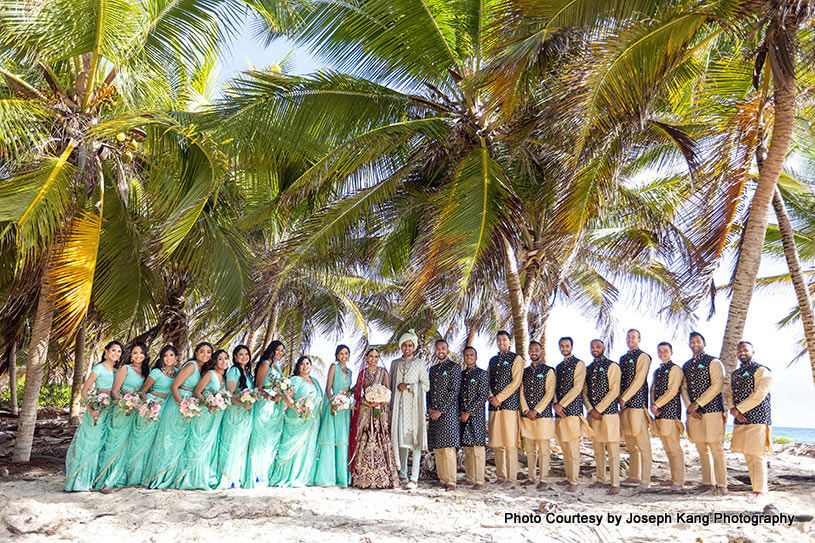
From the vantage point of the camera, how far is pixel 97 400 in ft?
24.6

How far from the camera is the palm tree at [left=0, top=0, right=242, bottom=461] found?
802 centimetres

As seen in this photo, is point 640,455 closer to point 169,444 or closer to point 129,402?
point 169,444

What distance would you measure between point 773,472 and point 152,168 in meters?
9.28

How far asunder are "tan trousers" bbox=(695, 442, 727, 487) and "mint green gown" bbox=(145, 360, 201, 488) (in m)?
5.68

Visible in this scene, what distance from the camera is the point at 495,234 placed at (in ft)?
30.0

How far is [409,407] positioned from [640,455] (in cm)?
278

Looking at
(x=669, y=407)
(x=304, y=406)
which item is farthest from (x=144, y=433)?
(x=669, y=407)

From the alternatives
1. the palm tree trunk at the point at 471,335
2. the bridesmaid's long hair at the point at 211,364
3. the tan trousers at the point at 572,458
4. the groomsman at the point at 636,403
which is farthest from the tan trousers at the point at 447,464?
the palm tree trunk at the point at 471,335

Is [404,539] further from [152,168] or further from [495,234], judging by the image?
[152,168]

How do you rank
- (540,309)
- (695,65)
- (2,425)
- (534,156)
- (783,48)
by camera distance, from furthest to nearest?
(2,425), (540,309), (534,156), (695,65), (783,48)

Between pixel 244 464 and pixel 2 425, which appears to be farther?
pixel 2 425

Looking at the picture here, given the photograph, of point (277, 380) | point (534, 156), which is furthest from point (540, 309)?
point (277, 380)

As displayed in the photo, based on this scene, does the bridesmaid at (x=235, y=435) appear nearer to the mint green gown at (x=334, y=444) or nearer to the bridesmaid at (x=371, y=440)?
the mint green gown at (x=334, y=444)

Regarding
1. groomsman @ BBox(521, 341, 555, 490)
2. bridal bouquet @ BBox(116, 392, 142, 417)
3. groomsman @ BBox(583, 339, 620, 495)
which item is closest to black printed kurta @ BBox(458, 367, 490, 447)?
groomsman @ BBox(521, 341, 555, 490)
